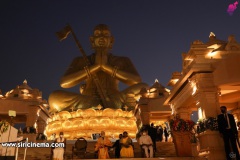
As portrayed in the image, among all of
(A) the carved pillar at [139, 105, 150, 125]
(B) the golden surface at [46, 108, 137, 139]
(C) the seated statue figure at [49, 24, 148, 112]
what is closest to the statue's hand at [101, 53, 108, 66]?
(C) the seated statue figure at [49, 24, 148, 112]

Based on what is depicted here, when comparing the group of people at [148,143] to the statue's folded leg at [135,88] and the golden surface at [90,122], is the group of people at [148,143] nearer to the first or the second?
the golden surface at [90,122]

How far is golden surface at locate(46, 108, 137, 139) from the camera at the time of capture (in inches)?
636

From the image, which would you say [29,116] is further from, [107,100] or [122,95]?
[122,95]

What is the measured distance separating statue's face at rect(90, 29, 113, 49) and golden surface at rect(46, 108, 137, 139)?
18.5 feet

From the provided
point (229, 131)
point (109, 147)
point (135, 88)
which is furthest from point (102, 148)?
point (135, 88)

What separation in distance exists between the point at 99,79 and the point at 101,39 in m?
2.95

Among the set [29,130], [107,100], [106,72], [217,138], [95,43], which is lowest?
[217,138]

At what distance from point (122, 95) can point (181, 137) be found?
10102 mm

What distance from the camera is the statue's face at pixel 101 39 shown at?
20031mm

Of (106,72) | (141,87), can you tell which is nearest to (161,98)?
→ (141,87)

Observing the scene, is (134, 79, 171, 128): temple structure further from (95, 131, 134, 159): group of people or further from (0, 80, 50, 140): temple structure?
(95, 131, 134, 159): group of people

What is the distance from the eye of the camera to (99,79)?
63.9 feet

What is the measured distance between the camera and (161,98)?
16.0 meters

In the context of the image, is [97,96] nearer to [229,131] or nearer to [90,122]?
[90,122]
